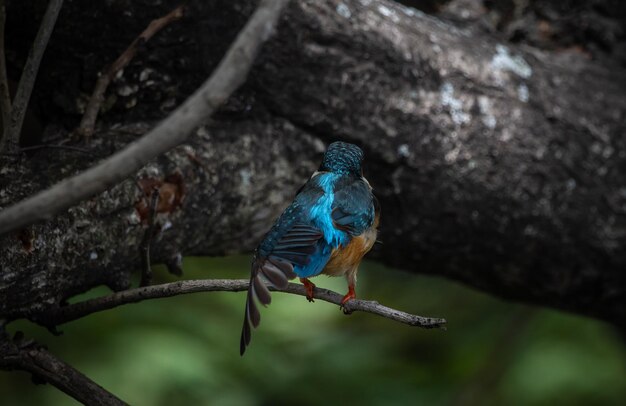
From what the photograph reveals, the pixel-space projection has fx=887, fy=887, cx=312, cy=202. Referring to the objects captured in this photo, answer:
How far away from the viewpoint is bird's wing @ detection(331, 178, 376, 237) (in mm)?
2084

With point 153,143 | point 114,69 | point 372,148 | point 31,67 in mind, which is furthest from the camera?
point 372,148

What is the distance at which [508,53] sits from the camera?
308cm

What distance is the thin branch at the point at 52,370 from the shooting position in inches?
73.0

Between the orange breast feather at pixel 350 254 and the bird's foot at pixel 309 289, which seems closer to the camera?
the bird's foot at pixel 309 289

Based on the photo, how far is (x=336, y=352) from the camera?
3443 mm

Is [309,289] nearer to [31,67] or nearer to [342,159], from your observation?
[342,159]

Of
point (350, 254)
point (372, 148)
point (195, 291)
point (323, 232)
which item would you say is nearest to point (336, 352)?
point (372, 148)

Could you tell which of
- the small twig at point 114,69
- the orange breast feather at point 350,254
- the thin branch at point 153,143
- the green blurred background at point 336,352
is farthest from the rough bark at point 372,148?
the thin branch at point 153,143

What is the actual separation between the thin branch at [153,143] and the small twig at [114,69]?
1029 millimetres

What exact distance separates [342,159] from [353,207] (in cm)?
17

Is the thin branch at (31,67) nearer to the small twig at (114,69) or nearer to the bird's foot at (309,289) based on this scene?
the small twig at (114,69)

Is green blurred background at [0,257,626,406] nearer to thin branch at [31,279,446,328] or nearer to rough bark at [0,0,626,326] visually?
rough bark at [0,0,626,326]

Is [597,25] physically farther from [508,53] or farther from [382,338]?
[382,338]

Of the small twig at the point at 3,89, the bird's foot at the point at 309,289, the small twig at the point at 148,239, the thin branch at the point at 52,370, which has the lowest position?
the thin branch at the point at 52,370
